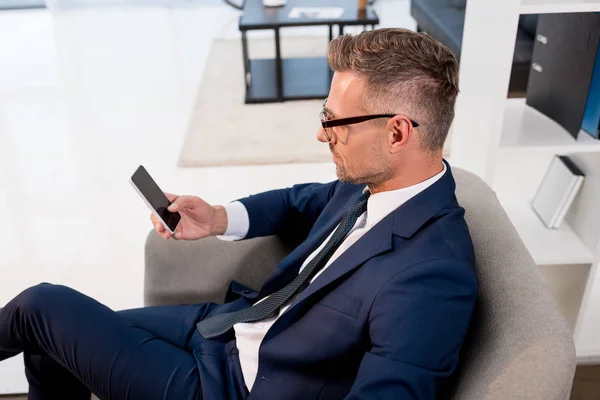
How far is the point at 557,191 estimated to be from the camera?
202cm

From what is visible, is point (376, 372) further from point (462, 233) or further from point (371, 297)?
point (462, 233)

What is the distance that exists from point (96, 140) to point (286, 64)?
64.6 inches

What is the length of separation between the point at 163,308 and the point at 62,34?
4.65 m

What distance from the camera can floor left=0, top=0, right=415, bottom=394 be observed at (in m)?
2.74

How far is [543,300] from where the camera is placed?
1211 millimetres

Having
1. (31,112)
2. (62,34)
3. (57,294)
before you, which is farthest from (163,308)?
(62,34)

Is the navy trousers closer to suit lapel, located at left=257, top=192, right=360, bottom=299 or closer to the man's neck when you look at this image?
suit lapel, located at left=257, top=192, right=360, bottom=299

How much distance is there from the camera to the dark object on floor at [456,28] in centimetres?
367

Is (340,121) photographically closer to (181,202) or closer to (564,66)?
(181,202)

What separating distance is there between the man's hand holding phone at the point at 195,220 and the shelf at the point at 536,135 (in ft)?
2.62

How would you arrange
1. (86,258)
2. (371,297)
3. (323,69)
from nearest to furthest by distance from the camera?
1. (371,297)
2. (86,258)
3. (323,69)

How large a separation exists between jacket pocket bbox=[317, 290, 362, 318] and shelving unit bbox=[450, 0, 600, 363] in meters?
0.75

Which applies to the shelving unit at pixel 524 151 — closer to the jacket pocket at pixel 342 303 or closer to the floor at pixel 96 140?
the jacket pocket at pixel 342 303

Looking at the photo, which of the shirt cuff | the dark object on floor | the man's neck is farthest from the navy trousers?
the dark object on floor
